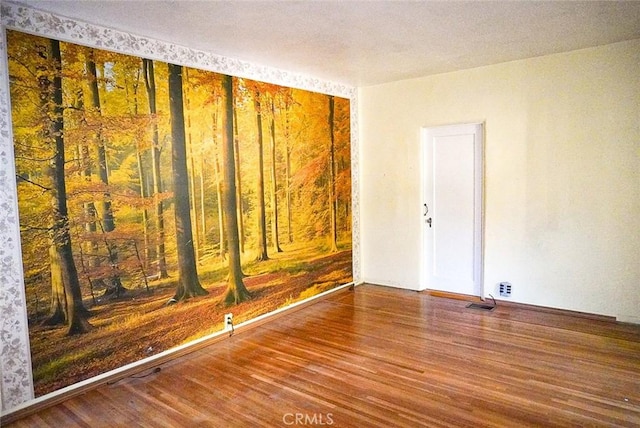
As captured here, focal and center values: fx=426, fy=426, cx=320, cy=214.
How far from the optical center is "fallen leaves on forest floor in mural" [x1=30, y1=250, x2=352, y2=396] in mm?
2996

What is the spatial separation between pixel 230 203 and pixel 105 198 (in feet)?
4.02

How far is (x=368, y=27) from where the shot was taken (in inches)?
131

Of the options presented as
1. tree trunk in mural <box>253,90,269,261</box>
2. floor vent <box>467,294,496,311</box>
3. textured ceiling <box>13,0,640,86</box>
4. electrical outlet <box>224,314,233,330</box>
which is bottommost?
floor vent <box>467,294,496,311</box>

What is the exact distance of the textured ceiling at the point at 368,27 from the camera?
2.92m

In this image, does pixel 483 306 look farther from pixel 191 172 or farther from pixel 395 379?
pixel 191 172

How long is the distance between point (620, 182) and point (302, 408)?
11.9 ft

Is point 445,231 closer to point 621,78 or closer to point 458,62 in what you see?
point 458,62

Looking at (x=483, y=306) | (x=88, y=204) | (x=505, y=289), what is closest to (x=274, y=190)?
(x=88, y=204)

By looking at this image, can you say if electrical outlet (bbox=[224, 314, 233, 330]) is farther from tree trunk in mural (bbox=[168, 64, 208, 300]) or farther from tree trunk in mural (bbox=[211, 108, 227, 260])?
tree trunk in mural (bbox=[211, 108, 227, 260])

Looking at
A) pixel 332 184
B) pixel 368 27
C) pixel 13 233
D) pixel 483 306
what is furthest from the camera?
pixel 332 184

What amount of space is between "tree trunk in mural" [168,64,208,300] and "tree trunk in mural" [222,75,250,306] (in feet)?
1.37

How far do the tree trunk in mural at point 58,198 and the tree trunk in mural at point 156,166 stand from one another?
0.67m

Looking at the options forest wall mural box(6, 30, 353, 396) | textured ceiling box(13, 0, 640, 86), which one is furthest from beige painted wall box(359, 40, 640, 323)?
forest wall mural box(6, 30, 353, 396)
